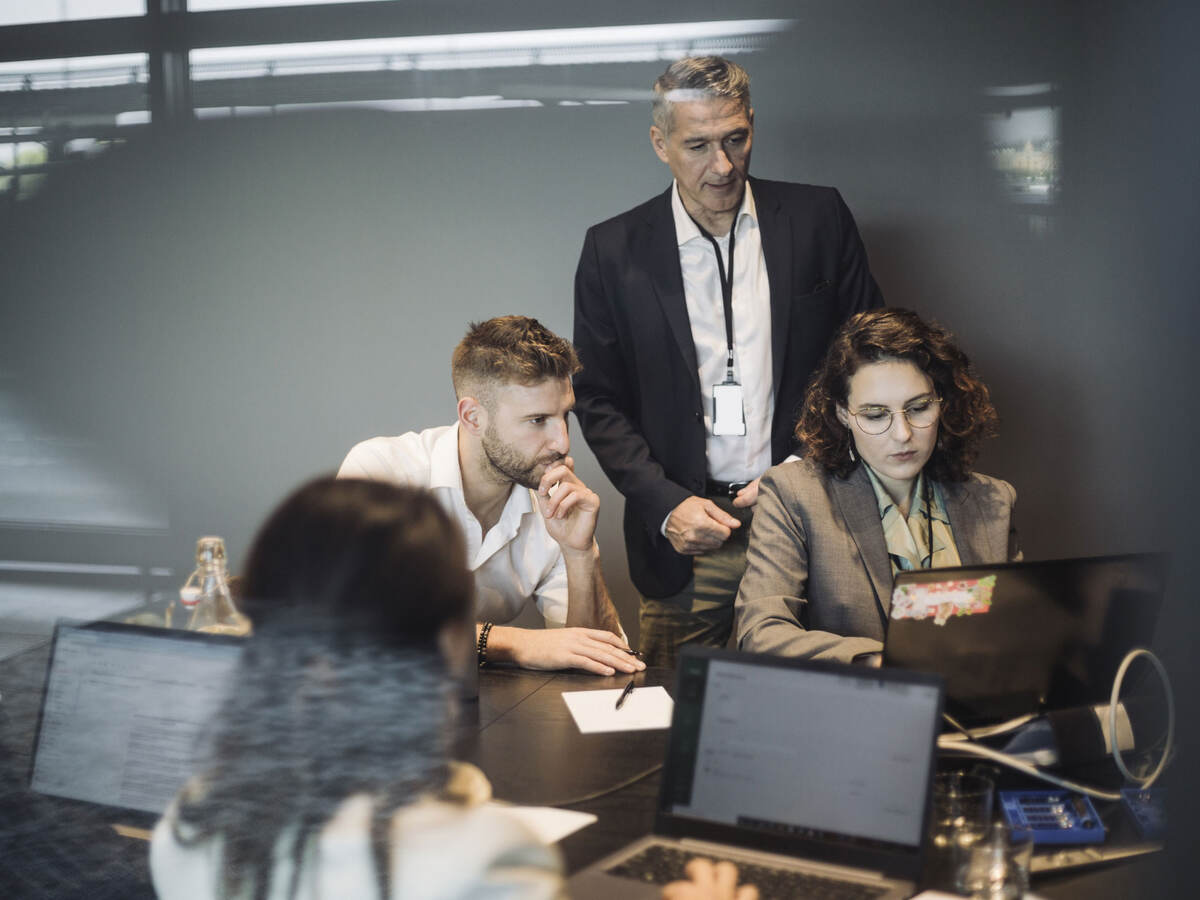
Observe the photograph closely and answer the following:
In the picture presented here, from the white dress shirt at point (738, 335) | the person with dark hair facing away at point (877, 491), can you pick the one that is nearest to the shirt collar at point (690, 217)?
the white dress shirt at point (738, 335)

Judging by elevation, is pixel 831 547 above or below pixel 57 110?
below

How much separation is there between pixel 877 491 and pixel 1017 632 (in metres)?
0.60

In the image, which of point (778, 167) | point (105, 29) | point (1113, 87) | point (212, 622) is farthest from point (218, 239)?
point (778, 167)

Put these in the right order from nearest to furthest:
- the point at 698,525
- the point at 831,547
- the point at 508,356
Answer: the point at 831,547 < the point at 508,356 < the point at 698,525

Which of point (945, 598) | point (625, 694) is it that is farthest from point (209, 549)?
point (945, 598)

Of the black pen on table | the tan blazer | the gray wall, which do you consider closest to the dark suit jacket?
the gray wall

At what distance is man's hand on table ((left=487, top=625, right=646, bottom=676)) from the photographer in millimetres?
1623

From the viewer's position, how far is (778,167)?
77.4 inches

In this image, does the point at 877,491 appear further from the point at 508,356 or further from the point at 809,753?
the point at 809,753

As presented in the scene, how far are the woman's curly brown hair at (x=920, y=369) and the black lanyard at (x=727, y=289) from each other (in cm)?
26

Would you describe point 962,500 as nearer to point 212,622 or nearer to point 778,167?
point 778,167

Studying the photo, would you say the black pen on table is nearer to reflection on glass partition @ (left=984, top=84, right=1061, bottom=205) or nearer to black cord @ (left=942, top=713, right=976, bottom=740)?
black cord @ (left=942, top=713, right=976, bottom=740)

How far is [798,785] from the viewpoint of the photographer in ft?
3.13

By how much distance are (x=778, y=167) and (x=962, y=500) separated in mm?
693
